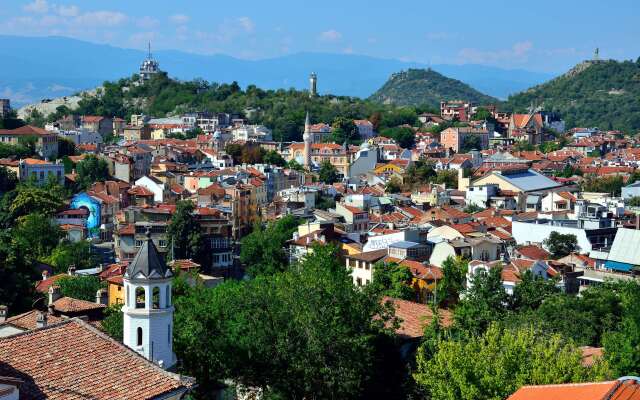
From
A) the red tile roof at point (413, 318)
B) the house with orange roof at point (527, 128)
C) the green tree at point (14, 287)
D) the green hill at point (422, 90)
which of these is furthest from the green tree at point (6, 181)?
the green hill at point (422, 90)

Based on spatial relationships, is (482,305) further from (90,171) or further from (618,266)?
(90,171)

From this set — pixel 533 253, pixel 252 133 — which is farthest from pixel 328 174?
pixel 533 253

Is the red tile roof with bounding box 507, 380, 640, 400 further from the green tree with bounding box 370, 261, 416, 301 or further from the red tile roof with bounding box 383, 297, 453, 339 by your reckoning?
the green tree with bounding box 370, 261, 416, 301

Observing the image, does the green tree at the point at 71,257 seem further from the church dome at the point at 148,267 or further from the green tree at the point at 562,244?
the church dome at the point at 148,267

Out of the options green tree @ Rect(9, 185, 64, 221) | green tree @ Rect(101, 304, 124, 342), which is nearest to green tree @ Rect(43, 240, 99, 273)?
green tree @ Rect(9, 185, 64, 221)

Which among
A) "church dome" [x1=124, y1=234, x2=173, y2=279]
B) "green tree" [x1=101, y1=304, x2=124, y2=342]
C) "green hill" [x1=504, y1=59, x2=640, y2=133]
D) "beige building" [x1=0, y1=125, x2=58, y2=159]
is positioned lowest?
"green tree" [x1=101, y1=304, x2=124, y2=342]

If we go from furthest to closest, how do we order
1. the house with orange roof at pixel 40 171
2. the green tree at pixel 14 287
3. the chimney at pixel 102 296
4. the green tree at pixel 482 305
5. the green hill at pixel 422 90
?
1. the green hill at pixel 422 90
2. the house with orange roof at pixel 40 171
3. the chimney at pixel 102 296
4. the green tree at pixel 14 287
5. the green tree at pixel 482 305

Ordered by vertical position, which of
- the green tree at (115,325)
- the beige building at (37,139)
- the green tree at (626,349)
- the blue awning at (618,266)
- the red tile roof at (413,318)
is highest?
the beige building at (37,139)
